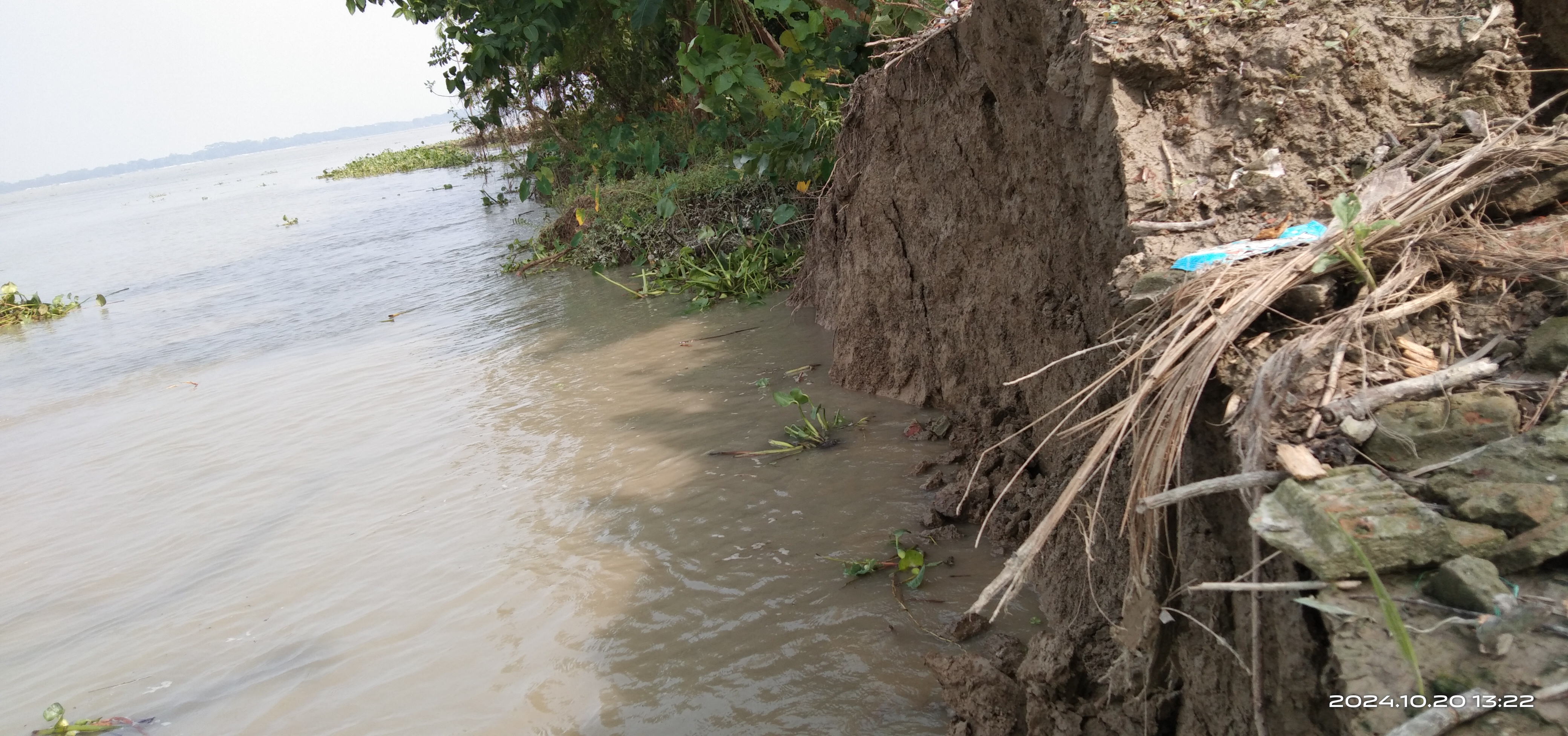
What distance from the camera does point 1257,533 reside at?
151 centimetres

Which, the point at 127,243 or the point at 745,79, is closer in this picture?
the point at 745,79

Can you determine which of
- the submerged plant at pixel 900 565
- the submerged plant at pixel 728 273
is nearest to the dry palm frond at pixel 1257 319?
the submerged plant at pixel 900 565

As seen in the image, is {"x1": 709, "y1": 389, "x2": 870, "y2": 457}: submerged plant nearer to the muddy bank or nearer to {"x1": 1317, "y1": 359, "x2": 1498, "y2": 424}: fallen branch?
the muddy bank

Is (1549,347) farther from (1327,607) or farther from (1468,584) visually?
(1327,607)

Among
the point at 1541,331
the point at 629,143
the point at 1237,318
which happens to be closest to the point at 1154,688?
the point at 1237,318

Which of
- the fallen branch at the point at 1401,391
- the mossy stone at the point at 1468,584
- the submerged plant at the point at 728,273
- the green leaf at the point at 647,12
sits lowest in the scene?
the submerged plant at the point at 728,273

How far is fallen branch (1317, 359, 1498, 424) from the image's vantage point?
64.0 inches

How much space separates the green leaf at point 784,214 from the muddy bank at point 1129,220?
2.70 meters

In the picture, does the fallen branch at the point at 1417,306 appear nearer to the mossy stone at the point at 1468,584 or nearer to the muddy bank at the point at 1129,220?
the muddy bank at the point at 1129,220

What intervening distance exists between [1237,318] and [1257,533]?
44 cm

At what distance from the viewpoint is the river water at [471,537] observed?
9.74 ft

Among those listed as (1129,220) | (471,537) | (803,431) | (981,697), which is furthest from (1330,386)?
(471,537)

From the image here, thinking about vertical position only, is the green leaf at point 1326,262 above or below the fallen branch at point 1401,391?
above

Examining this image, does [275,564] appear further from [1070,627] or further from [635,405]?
[1070,627]
